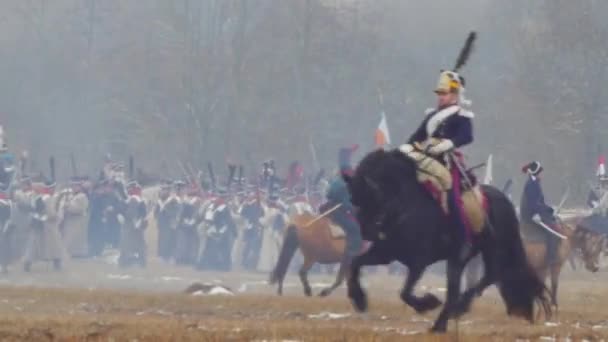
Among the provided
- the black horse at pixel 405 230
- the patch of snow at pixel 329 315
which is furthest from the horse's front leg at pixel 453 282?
the patch of snow at pixel 329 315

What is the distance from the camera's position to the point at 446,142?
16562 mm

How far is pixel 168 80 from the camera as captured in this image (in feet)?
233

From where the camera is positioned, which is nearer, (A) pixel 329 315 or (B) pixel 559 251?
(A) pixel 329 315

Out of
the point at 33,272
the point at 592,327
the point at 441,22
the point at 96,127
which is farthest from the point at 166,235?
the point at 96,127

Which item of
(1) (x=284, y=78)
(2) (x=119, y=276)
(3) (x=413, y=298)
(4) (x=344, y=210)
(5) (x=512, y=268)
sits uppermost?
(1) (x=284, y=78)

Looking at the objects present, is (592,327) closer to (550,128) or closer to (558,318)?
(558,318)

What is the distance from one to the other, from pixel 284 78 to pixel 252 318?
51.4m

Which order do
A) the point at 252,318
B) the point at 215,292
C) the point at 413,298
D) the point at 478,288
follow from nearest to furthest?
the point at 413,298
the point at 478,288
the point at 252,318
the point at 215,292

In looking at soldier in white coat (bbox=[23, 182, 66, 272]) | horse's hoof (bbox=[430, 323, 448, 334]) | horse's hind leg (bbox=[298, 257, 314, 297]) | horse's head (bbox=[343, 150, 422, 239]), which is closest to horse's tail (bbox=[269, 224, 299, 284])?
horse's hind leg (bbox=[298, 257, 314, 297])

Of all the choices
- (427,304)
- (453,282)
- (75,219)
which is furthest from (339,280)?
(75,219)

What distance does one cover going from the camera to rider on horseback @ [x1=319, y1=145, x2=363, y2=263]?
80.8 ft

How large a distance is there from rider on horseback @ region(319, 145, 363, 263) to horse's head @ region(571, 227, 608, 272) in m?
3.83

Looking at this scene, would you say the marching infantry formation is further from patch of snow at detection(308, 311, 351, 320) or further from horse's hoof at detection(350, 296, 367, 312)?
patch of snow at detection(308, 311, 351, 320)

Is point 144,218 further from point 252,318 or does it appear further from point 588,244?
point 252,318
